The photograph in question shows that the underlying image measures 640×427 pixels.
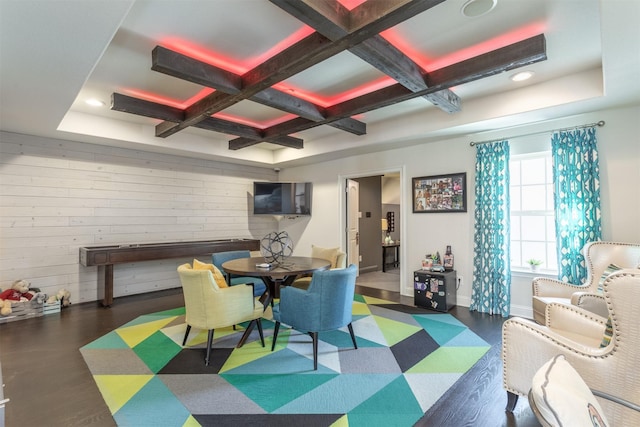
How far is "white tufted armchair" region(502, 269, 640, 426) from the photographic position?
1.48 meters

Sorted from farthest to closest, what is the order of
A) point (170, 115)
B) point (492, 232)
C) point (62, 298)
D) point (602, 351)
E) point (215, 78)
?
point (62, 298), point (492, 232), point (170, 115), point (215, 78), point (602, 351)

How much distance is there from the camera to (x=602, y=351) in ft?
5.29

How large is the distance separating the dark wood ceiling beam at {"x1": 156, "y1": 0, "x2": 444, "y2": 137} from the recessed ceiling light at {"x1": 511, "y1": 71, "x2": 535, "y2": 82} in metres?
1.86

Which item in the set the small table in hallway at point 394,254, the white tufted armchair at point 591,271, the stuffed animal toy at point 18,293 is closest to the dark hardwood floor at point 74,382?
the stuffed animal toy at point 18,293

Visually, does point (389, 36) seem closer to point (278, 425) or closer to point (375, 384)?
point (375, 384)

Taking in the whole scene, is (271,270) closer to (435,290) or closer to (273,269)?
(273,269)

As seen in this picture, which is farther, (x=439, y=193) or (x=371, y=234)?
(x=371, y=234)

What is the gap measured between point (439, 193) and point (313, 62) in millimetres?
3020

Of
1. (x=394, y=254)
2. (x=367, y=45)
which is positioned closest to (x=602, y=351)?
(x=367, y=45)

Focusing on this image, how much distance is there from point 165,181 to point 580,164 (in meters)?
6.02

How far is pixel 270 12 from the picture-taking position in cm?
212

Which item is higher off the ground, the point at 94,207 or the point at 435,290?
the point at 94,207

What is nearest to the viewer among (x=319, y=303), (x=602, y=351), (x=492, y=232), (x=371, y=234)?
(x=602, y=351)

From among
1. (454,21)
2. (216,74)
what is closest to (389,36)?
(454,21)
